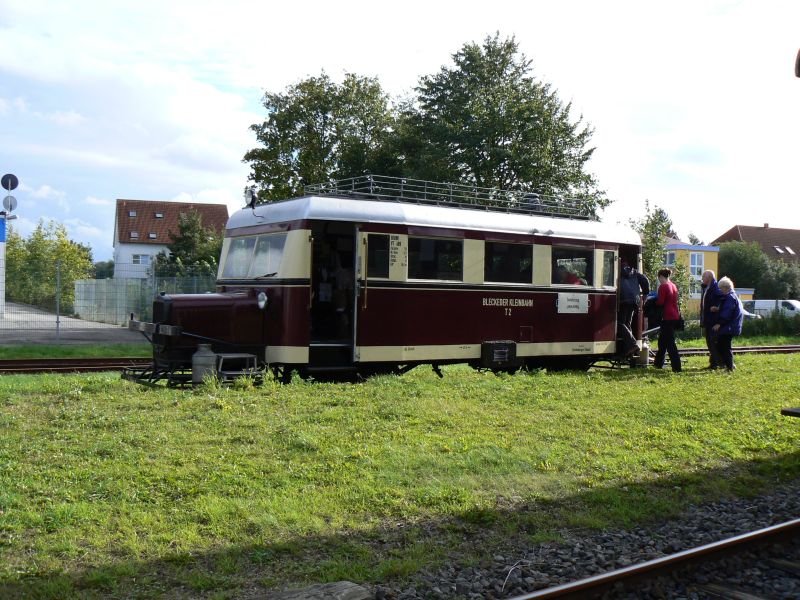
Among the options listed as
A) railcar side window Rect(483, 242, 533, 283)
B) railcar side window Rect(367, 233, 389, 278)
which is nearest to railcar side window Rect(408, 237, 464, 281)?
railcar side window Rect(367, 233, 389, 278)

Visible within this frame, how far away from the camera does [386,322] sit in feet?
40.7

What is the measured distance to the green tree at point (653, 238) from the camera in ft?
109

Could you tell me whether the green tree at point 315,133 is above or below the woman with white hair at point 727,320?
above

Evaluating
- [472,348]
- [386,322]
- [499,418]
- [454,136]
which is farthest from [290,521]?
[454,136]

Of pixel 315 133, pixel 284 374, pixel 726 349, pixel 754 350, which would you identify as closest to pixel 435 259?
pixel 284 374

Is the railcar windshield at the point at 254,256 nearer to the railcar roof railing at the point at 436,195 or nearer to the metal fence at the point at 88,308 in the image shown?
the railcar roof railing at the point at 436,195

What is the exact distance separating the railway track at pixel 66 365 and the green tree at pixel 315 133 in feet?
94.6

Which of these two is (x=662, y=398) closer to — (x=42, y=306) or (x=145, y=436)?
(x=145, y=436)

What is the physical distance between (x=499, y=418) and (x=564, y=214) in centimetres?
697

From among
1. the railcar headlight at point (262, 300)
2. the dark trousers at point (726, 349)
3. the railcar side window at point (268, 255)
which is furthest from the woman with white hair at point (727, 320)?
the railcar headlight at point (262, 300)

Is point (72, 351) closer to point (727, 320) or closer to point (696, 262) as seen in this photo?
point (727, 320)

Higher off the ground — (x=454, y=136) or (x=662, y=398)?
(x=454, y=136)

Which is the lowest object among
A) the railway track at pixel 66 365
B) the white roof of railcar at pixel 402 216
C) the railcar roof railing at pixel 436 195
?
the railway track at pixel 66 365

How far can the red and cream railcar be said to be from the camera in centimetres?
1171
